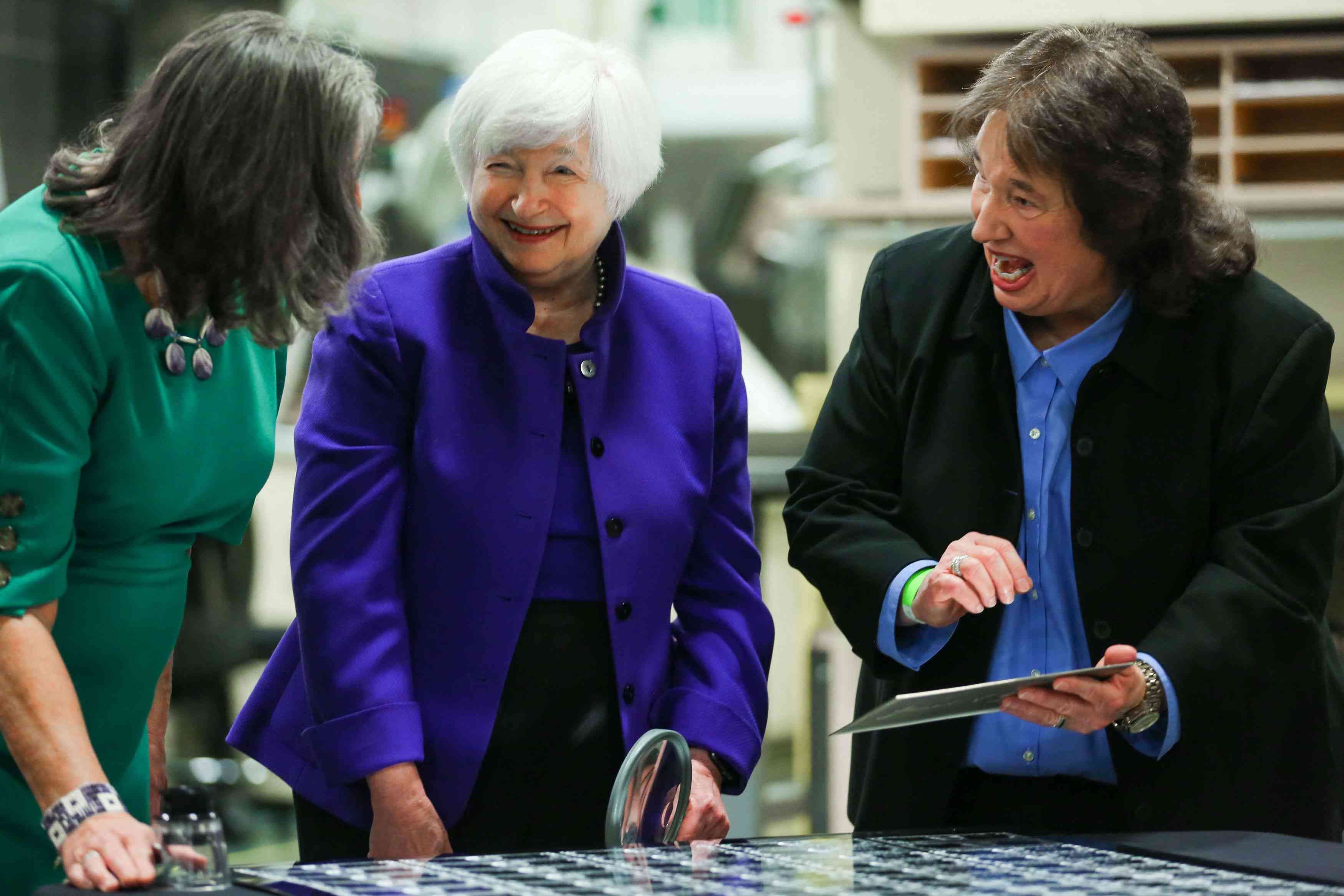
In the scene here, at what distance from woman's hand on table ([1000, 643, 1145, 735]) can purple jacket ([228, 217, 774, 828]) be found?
33 centimetres

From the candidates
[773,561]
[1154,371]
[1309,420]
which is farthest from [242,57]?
[773,561]

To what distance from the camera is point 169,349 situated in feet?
4.66

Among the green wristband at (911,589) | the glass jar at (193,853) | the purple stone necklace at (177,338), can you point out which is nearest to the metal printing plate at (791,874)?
the glass jar at (193,853)

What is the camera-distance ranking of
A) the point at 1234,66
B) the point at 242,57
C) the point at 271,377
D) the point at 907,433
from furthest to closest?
the point at 1234,66 → the point at 907,433 → the point at 271,377 → the point at 242,57

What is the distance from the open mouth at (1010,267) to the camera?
65.3 inches

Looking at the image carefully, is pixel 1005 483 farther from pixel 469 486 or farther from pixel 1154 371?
pixel 469 486

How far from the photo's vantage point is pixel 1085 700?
147 cm

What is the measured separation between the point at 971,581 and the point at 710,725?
1.06 feet

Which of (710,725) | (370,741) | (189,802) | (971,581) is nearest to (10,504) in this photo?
(189,802)

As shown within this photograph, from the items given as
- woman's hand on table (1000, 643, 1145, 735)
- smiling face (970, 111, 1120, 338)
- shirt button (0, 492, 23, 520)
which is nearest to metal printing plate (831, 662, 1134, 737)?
woman's hand on table (1000, 643, 1145, 735)

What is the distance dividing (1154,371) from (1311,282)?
55.8 inches

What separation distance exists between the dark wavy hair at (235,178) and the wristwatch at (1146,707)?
0.78 metres

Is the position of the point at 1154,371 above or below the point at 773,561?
above

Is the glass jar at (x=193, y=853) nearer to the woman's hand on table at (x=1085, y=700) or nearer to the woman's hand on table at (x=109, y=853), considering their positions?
the woman's hand on table at (x=109, y=853)
